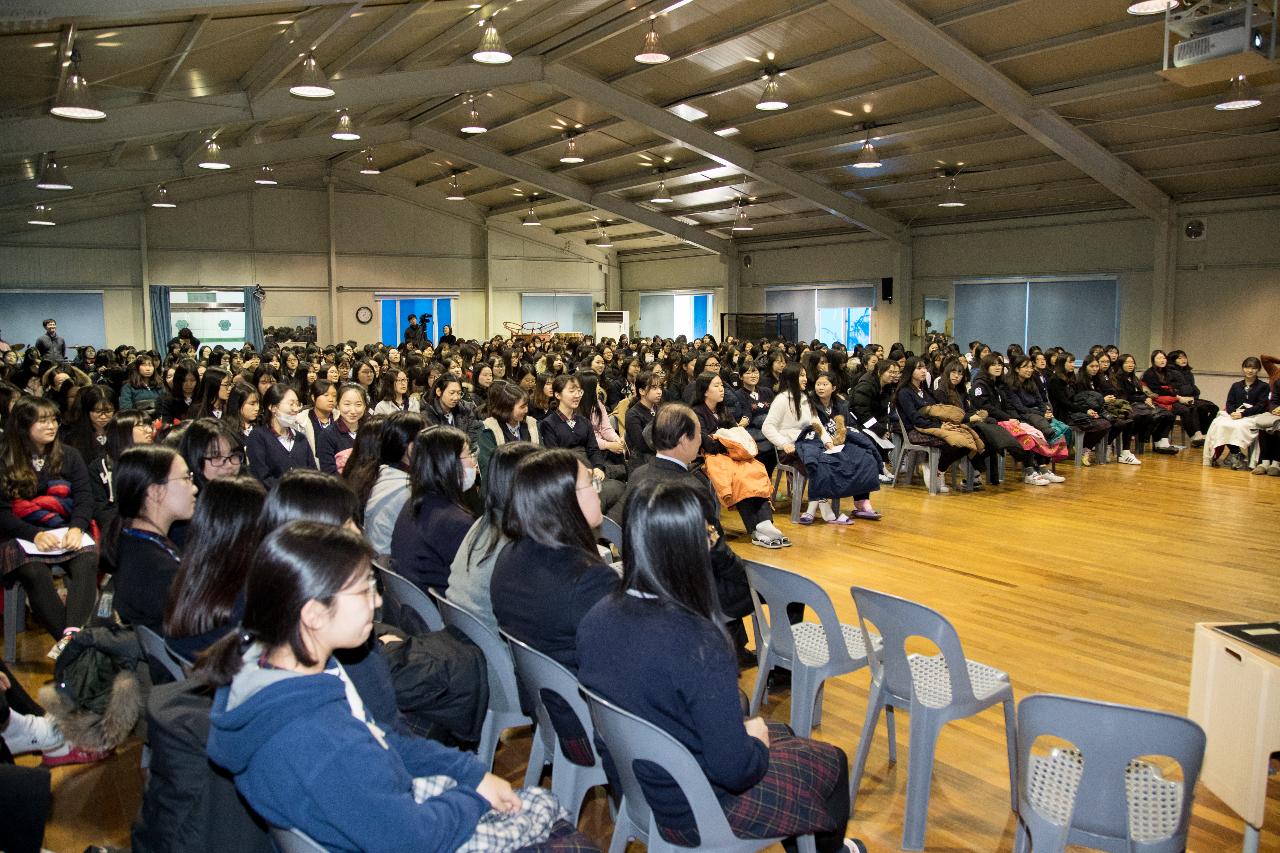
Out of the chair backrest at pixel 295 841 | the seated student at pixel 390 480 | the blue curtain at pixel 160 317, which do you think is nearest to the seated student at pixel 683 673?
the chair backrest at pixel 295 841

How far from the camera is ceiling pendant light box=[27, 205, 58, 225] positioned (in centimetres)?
1594

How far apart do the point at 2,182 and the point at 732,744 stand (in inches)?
564

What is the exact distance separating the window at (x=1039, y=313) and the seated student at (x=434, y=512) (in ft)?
45.1

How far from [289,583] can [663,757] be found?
819 mm

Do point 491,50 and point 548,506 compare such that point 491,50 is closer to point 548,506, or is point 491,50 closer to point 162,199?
point 548,506

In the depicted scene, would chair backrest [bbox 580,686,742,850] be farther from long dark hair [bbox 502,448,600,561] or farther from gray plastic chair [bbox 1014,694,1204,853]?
gray plastic chair [bbox 1014,694,1204,853]

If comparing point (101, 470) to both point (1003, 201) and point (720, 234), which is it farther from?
point (720, 234)

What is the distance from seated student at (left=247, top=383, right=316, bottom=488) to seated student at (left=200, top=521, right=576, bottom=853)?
3927 mm

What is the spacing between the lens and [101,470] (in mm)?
4879

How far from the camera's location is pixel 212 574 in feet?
7.65

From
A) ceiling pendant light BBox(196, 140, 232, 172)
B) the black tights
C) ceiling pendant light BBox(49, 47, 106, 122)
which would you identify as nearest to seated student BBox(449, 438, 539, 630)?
the black tights

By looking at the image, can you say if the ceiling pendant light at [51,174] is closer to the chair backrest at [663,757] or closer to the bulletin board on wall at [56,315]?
the bulletin board on wall at [56,315]

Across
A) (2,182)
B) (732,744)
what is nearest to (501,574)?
(732,744)

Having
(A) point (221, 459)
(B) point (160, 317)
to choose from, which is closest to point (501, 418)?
(A) point (221, 459)
